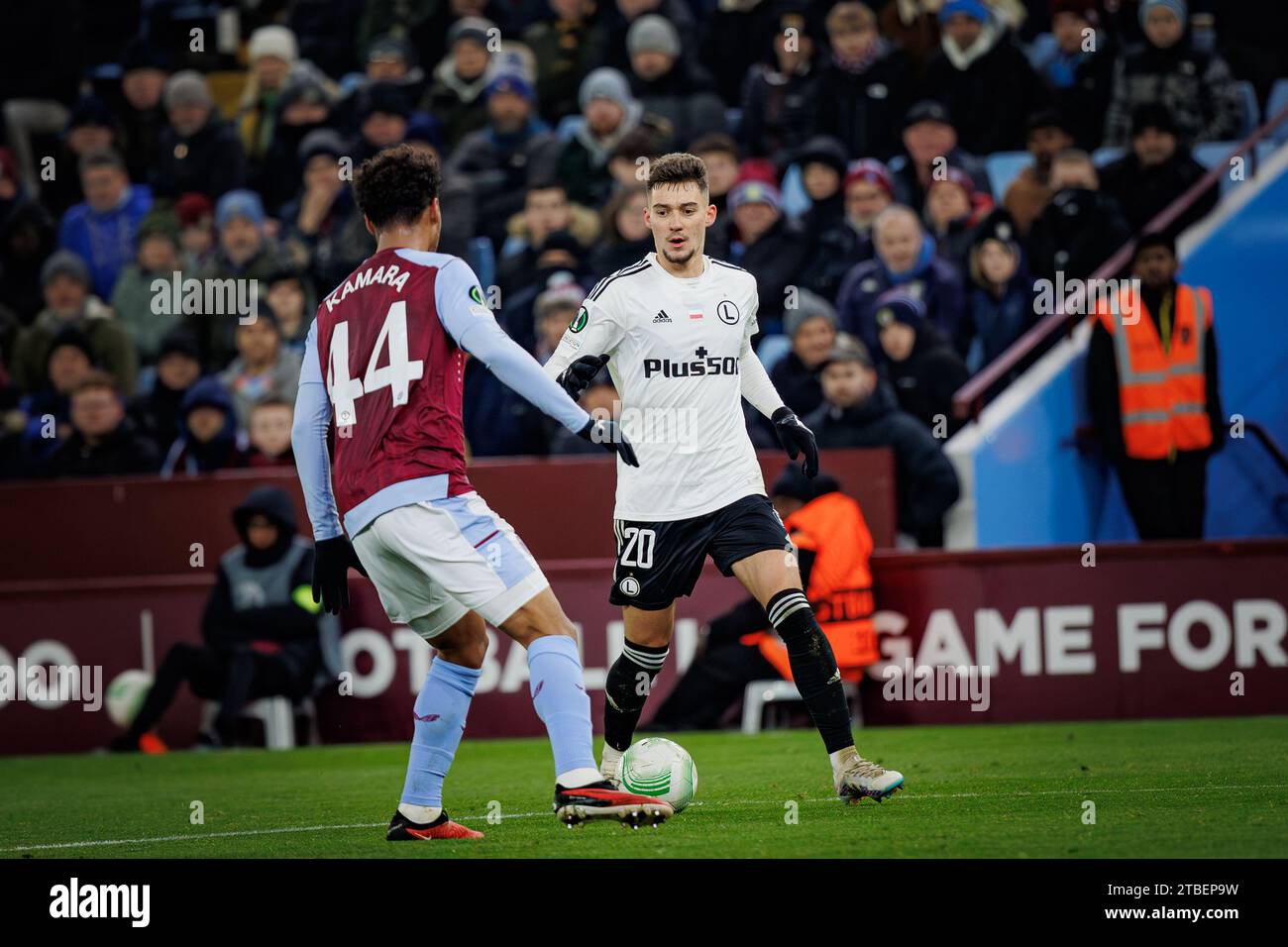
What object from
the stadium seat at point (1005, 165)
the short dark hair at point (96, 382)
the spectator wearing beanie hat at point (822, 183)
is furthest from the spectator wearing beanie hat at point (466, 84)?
the stadium seat at point (1005, 165)

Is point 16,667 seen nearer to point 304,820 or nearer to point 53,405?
point 53,405

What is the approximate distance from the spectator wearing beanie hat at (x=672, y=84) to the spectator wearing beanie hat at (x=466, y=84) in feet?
4.65

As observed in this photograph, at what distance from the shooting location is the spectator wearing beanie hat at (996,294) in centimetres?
1332

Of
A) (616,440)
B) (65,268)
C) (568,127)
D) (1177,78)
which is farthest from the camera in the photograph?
(568,127)

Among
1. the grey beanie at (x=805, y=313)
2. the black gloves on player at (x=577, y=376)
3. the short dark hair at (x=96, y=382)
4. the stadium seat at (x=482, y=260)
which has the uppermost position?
the stadium seat at (x=482, y=260)

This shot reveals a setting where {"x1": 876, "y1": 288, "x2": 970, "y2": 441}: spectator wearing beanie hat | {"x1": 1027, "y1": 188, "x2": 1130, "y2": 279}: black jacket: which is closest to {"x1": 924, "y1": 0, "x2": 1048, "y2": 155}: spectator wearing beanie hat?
{"x1": 1027, "y1": 188, "x2": 1130, "y2": 279}: black jacket

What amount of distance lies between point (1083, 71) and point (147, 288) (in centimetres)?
766

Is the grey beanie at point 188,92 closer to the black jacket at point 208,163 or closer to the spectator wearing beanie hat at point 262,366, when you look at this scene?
the black jacket at point 208,163

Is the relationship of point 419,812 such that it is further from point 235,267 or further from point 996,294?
point 235,267

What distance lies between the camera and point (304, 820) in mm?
7684

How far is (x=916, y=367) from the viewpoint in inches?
509

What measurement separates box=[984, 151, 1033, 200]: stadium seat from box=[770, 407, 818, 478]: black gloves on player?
789 cm

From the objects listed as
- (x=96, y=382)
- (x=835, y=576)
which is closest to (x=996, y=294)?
(x=835, y=576)
